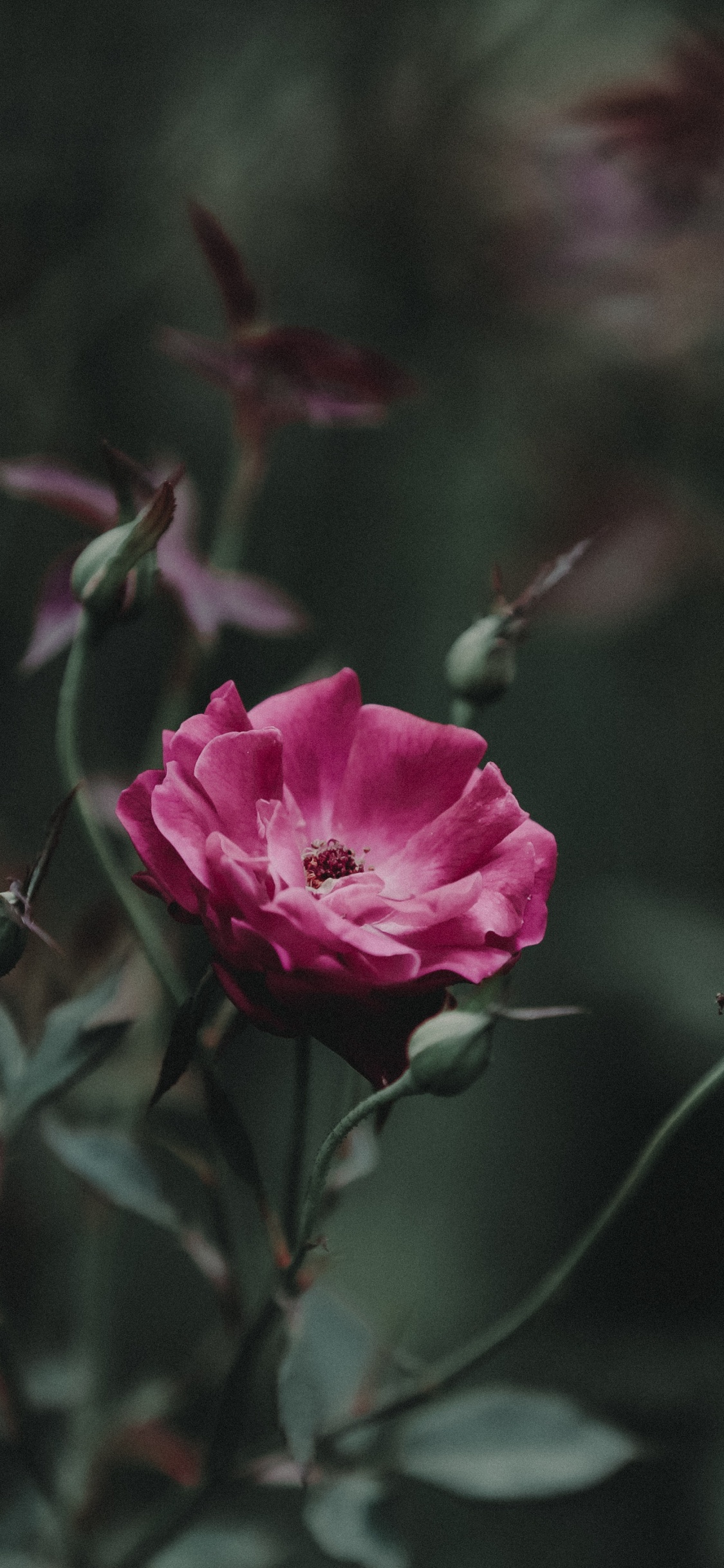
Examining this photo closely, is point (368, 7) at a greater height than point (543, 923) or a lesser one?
greater

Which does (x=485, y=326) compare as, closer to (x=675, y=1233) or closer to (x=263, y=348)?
(x=263, y=348)

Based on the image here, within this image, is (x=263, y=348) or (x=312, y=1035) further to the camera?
(x=263, y=348)

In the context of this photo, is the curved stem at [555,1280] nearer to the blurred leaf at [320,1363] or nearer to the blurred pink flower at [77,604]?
the blurred leaf at [320,1363]

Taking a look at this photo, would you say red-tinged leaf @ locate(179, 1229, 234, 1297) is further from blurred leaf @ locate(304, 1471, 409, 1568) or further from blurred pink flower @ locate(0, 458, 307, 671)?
blurred pink flower @ locate(0, 458, 307, 671)

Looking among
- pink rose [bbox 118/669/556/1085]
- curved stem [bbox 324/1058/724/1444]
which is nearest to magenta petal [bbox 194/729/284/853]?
pink rose [bbox 118/669/556/1085]

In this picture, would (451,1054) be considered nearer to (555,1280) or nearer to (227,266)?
(555,1280)

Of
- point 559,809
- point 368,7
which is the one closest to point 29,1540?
point 559,809
